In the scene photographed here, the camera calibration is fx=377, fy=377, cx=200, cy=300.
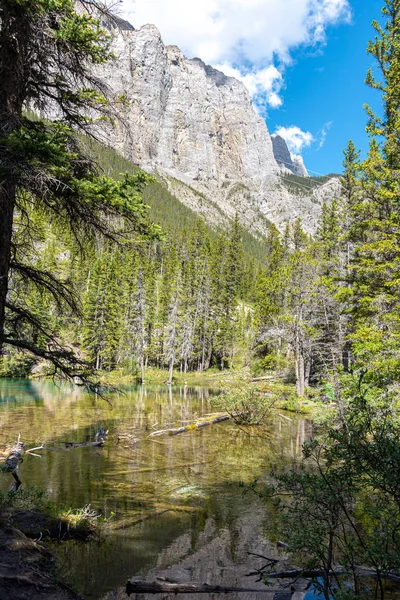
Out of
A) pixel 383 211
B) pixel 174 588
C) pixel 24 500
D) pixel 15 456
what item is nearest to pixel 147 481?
pixel 24 500

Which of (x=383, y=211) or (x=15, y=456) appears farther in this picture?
(x=383, y=211)

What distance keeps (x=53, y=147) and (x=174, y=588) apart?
6994 mm

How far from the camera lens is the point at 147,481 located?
40.0 ft

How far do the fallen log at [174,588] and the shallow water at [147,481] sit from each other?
21.9 inches

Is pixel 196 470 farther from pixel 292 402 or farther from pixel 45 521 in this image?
pixel 292 402

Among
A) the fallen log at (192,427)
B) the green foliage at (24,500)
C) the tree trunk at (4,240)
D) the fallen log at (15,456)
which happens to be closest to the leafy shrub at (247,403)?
the fallen log at (192,427)

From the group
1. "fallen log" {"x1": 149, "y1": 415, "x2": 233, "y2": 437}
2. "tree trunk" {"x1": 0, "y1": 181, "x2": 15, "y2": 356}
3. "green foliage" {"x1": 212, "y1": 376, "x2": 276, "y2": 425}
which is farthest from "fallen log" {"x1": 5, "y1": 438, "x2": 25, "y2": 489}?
"green foliage" {"x1": 212, "y1": 376, "x2": 276, "y2": 425}

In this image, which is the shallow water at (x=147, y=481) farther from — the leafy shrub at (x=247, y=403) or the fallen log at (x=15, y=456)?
the leafy shrub at (x=247, y=403)

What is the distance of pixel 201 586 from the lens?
6.13 m

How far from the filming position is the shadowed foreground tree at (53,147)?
5.14 m

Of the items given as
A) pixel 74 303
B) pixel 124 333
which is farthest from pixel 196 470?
pixel 124 333

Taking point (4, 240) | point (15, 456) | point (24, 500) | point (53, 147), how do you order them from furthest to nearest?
1. point (15, 456)
2. point (24, 500)
3. point (4, 240)
4. point (53, 147)

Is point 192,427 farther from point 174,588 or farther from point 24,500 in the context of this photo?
point 174,588

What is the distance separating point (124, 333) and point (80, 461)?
136ft
